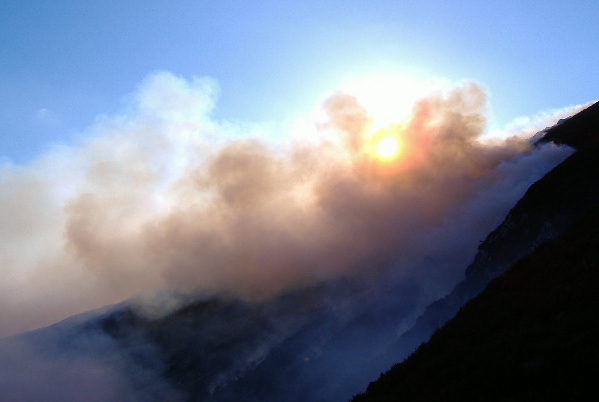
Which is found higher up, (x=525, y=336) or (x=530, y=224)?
(x=530, y=224)

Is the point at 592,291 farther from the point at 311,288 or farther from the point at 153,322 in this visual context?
the point at 153,322

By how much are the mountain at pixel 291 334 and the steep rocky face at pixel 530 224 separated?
0.59ft

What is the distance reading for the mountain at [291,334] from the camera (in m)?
44.6

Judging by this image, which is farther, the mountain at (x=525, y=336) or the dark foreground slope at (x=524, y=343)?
the mountain at (x=525, y=336)

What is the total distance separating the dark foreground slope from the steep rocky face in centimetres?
1375

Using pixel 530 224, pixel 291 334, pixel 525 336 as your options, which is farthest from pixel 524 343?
pixel 291 334

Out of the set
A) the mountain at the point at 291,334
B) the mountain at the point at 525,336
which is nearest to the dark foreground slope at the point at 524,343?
the mountain at the point at 525,336

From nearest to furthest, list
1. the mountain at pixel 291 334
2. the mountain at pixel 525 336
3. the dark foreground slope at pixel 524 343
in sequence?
the dark foreground slope at pixel 524 343
the mountain at pixel 525 336
the mountain at pixel 291 334

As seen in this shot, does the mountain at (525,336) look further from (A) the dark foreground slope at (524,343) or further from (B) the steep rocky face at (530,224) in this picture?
(B) the steep rocky face at (530,224)

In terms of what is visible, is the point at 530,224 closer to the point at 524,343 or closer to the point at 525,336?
the point at 525,336

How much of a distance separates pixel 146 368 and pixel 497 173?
90.1m

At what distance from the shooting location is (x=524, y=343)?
47.8 feet

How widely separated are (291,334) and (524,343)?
6258 cm

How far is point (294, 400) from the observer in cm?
5878
